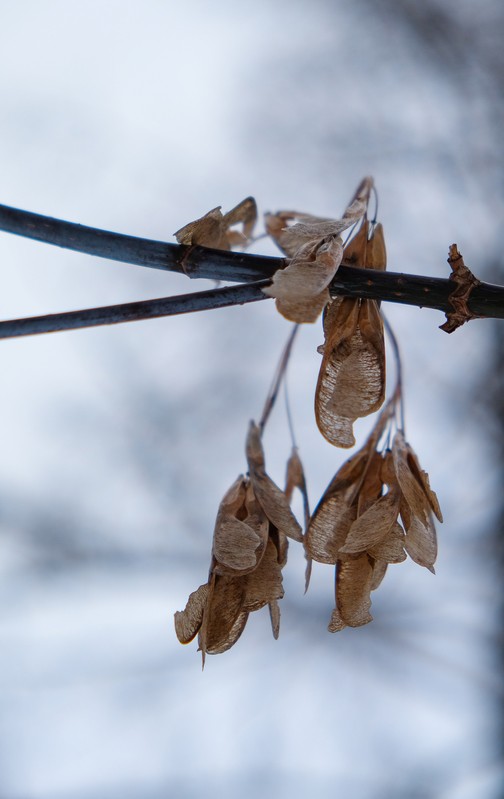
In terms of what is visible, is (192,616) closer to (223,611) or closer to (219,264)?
(223,611)

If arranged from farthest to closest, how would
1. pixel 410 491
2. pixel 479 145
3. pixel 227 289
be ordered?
pixel 479 145
pixel 410 491
pixel 227 289

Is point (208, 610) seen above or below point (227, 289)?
below

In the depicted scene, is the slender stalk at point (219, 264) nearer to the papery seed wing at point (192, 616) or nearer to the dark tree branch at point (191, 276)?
the dark tree branch at point (191, 276)

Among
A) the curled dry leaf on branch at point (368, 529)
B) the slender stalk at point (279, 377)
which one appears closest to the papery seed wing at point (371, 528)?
the curled dry leaf on branch at point (368, 529)

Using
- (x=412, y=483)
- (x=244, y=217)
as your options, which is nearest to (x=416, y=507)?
(x=412, y=483)

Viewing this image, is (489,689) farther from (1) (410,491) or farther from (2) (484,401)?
(1) (410,491)

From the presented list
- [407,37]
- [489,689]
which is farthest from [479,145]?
[489,689]
